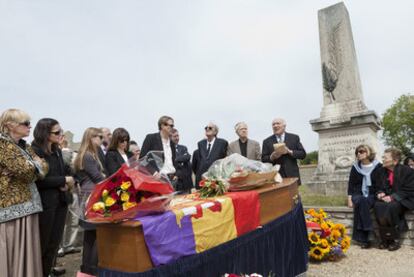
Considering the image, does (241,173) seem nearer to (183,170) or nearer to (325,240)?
(325,240)

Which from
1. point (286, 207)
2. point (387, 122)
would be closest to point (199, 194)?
point (286, 207)

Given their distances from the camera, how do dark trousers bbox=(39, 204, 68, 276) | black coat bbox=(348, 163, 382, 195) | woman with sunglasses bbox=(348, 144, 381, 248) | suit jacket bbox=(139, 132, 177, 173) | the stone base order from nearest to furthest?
dark trousers bbox=(39, 204, 68, 276) < suit jacket bbox=(139, 132, 177, 173) < woman with sunglasses bbox=(348, 144, 381, 248) < black coat bbox=(348, 163, 382, 195) < the stone base

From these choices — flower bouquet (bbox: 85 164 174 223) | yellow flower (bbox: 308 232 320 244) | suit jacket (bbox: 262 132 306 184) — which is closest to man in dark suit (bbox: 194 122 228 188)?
suit jacket (bbox: 262 132 306 184)

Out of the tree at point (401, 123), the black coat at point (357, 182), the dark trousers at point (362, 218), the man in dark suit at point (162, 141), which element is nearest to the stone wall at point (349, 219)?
the dark trousers at point (362, 218)

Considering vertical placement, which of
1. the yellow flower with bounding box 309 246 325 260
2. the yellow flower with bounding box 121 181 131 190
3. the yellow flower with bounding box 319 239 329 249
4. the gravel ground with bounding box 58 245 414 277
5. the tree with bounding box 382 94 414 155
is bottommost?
the gravel ground with bounding box 58 245 414 277

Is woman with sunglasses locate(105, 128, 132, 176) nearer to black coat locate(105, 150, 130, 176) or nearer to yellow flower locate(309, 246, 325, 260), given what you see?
black coat locate(105, 150, 130, 176)

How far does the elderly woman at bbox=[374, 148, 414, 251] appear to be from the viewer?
4.99 metres

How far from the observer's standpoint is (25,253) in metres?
2.76

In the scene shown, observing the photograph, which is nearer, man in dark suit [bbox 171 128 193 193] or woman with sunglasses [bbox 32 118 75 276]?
woman with sunglasses [bbox 32 118 75 276]

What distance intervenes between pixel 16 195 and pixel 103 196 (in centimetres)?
115

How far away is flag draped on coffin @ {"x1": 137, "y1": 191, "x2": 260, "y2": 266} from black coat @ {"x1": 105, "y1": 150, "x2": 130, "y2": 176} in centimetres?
150

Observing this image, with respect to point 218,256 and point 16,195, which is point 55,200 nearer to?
point 16,195

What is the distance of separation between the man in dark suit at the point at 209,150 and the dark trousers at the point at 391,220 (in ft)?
8.56

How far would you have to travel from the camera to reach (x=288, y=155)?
16.0 ft
